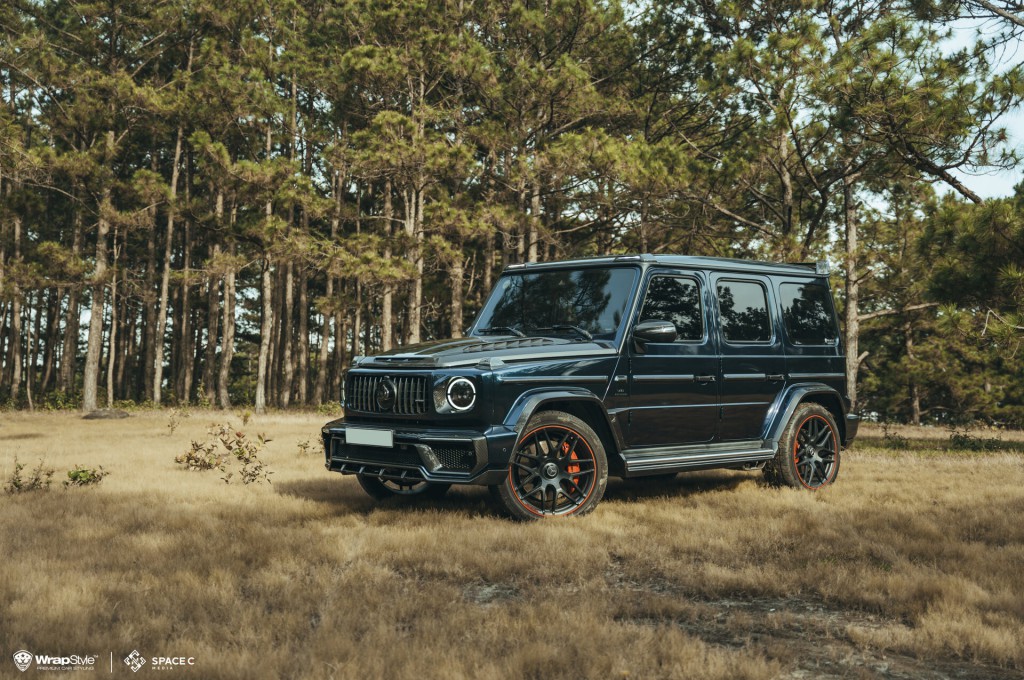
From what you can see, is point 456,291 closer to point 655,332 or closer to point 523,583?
point 655,332

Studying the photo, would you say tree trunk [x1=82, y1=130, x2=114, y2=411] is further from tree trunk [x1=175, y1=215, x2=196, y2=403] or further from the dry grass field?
the dry grass field

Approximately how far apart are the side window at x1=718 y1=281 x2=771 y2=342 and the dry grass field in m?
1.46

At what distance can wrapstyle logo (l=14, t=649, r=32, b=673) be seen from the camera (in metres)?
3.33

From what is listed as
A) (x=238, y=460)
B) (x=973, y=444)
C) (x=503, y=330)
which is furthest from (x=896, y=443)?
(x=238, y=460)

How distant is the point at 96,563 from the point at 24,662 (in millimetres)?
1819

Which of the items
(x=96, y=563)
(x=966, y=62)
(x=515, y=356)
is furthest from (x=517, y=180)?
(x=96, y=563)

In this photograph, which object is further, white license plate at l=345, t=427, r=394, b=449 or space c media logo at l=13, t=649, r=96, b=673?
white license plate at l=345, t=427, r=394, b=449

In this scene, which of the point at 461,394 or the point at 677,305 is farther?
the point at 677,305

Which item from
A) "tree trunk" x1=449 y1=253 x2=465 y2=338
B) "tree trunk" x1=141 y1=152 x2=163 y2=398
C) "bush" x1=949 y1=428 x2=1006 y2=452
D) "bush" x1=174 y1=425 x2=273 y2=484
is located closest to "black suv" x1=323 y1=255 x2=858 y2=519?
"bush" x1=174 y1=425 x2=273 y2=484

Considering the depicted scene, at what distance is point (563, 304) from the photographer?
732 centimetres

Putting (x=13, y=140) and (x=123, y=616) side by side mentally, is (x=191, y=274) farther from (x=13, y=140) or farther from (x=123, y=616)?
(x=123, y=616)

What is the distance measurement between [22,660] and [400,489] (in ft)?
14.8

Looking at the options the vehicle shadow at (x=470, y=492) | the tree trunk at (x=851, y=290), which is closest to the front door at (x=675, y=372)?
the vehicle shadow at (x=470, y=492)

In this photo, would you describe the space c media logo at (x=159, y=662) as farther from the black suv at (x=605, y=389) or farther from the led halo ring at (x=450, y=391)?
the led halo ring at (x=450, y=391)
